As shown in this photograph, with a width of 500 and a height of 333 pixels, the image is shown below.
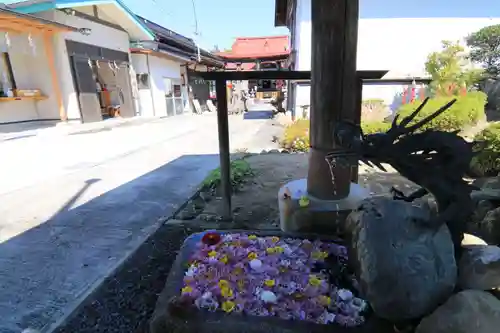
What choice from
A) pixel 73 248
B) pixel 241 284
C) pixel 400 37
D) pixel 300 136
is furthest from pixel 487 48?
pixel 73 248

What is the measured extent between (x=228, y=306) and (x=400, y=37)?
1169cm

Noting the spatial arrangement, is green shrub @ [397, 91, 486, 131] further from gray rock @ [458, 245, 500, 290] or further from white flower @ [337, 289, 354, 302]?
white flower @ [337, 289, 354, 302]

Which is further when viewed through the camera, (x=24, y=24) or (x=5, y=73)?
(x=5, y=73)

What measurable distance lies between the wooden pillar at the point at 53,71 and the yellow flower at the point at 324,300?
13.4 m

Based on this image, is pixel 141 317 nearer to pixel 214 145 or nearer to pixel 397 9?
pixel 214 145

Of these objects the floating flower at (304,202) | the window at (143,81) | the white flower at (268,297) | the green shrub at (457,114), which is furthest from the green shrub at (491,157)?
the window at (143,81)

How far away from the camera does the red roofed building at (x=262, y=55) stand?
18625 millimetres

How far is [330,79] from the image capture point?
2.79 m

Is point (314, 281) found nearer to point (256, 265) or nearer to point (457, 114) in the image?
point (256, 265)

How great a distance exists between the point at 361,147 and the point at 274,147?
6804mm

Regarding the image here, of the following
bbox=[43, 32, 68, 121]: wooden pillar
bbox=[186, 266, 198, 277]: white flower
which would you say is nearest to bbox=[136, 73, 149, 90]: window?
bbox=[43, 32, 68, 121]: wooden pillar

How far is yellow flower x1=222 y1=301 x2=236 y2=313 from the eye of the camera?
176 cm

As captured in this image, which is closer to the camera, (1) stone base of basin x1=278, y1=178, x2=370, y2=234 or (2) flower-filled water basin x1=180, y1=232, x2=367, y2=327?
(2) flower-filled water basin x1=180, y1=232, x2=367, y2=327

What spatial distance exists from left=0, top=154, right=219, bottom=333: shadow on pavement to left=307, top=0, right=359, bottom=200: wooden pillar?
2119 mm
